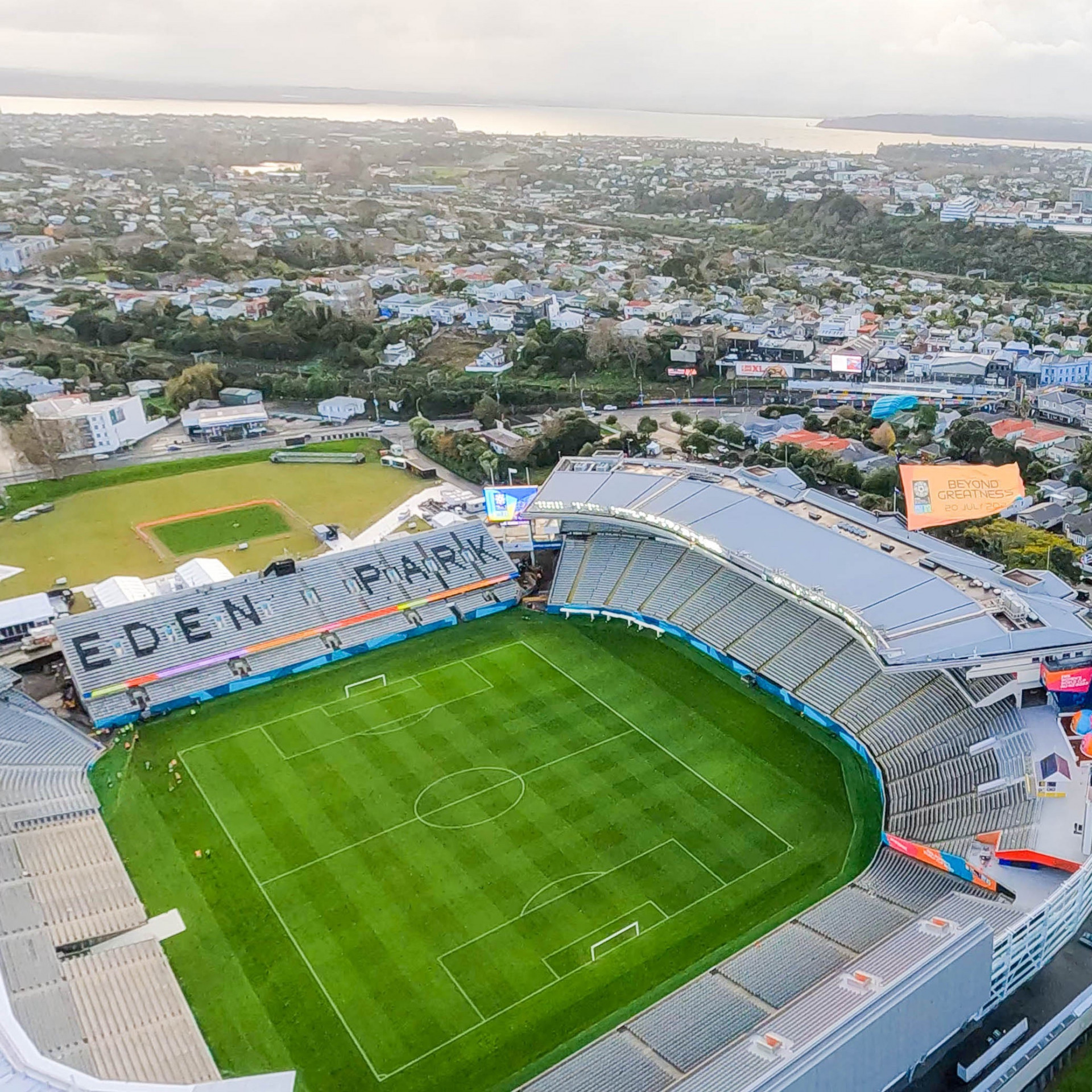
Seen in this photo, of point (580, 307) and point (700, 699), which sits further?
point (580, 307)

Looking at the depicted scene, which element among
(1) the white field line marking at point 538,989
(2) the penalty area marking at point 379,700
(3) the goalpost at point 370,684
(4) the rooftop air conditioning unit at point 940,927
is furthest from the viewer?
(3) the goalpost at point 370,684

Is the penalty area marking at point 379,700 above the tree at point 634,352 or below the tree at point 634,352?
below

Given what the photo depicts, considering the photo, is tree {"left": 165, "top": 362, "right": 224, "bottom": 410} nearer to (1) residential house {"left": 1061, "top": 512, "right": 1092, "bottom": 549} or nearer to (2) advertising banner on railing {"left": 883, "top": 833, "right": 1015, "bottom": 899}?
(1) residential house {"left": 1061, "top": 512, "right": 1092, "bottom": 549}

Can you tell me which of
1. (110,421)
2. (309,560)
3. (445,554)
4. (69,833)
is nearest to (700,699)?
(445,554)

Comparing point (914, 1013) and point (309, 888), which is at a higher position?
point (914, 1013)

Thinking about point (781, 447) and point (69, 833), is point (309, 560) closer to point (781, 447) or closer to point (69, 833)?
point (69, 833)

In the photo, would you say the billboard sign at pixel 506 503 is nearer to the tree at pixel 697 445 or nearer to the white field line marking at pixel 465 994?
the tree at pixel 697 445

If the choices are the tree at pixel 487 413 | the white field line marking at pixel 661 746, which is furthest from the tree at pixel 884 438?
the white field line marking at pixel 661 746
